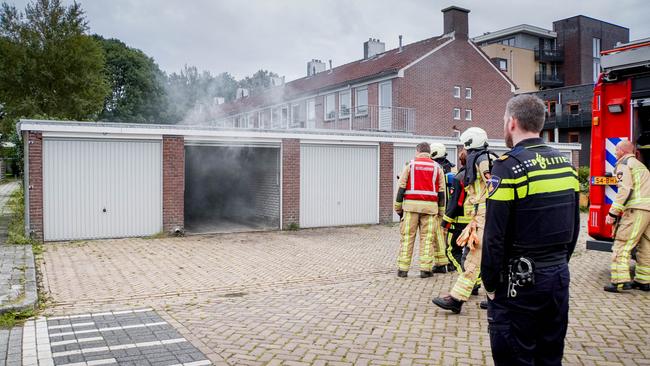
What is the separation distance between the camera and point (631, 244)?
263 inches

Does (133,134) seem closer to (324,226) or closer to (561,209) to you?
(324,226)

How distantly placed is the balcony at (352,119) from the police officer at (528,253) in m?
19.3

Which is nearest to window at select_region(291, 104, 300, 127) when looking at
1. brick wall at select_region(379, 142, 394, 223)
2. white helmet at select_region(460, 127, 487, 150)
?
brick wall at select_region(379, 142, 394, 223)

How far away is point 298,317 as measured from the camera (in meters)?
→ 5.78

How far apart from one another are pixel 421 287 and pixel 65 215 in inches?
331

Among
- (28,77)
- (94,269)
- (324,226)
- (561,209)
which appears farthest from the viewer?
(28,77)

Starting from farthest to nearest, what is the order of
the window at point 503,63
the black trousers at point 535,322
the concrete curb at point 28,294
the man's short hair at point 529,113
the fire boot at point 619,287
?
the window at point 503,63
the fire boot at point 619,287
the concrete curb at point 28,294
the man's short hair at point 529,113
the black trousers at point 535,322

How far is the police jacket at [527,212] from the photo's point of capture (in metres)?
2.93

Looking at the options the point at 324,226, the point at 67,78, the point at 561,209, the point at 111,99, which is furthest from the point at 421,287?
the point at 111,99

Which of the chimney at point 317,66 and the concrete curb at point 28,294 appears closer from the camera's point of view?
the concrete curb at point 28,294

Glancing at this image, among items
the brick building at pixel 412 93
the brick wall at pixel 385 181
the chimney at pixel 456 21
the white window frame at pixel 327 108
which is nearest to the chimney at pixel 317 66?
the brick building at pixel 412 93

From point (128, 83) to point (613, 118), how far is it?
3728 cm

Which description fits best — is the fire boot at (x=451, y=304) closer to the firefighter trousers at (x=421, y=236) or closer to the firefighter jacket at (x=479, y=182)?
the firefighter jacket at (x=479, y=182)

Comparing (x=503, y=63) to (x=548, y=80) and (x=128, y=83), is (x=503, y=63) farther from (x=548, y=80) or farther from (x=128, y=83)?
(x=128, y=83)
